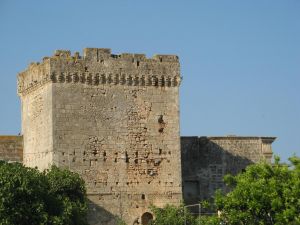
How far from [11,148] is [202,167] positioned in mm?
9536

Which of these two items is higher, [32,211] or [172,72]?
[172,72]

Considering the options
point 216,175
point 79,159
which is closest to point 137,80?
point 79,159

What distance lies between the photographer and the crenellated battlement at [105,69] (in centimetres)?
4878

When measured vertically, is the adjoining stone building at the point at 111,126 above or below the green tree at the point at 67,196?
above

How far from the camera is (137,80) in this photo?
4994cm

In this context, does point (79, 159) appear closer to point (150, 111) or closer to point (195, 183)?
point (150, 111)

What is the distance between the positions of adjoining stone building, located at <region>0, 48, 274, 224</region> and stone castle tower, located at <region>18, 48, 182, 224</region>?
0.04 m

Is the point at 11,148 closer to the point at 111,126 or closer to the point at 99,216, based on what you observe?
the point at 111,126

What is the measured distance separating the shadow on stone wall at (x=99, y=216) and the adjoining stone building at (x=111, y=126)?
0.14ft

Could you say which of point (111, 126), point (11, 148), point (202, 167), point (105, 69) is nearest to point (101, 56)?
point (105, 69)

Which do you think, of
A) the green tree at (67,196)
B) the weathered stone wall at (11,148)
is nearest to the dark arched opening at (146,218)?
the green tree at (67,196)

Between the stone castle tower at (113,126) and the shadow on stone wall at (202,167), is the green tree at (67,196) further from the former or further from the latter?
the shadow on stone wall at (202,167)

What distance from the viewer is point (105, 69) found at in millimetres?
49500

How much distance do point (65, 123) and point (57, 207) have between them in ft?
13.7
